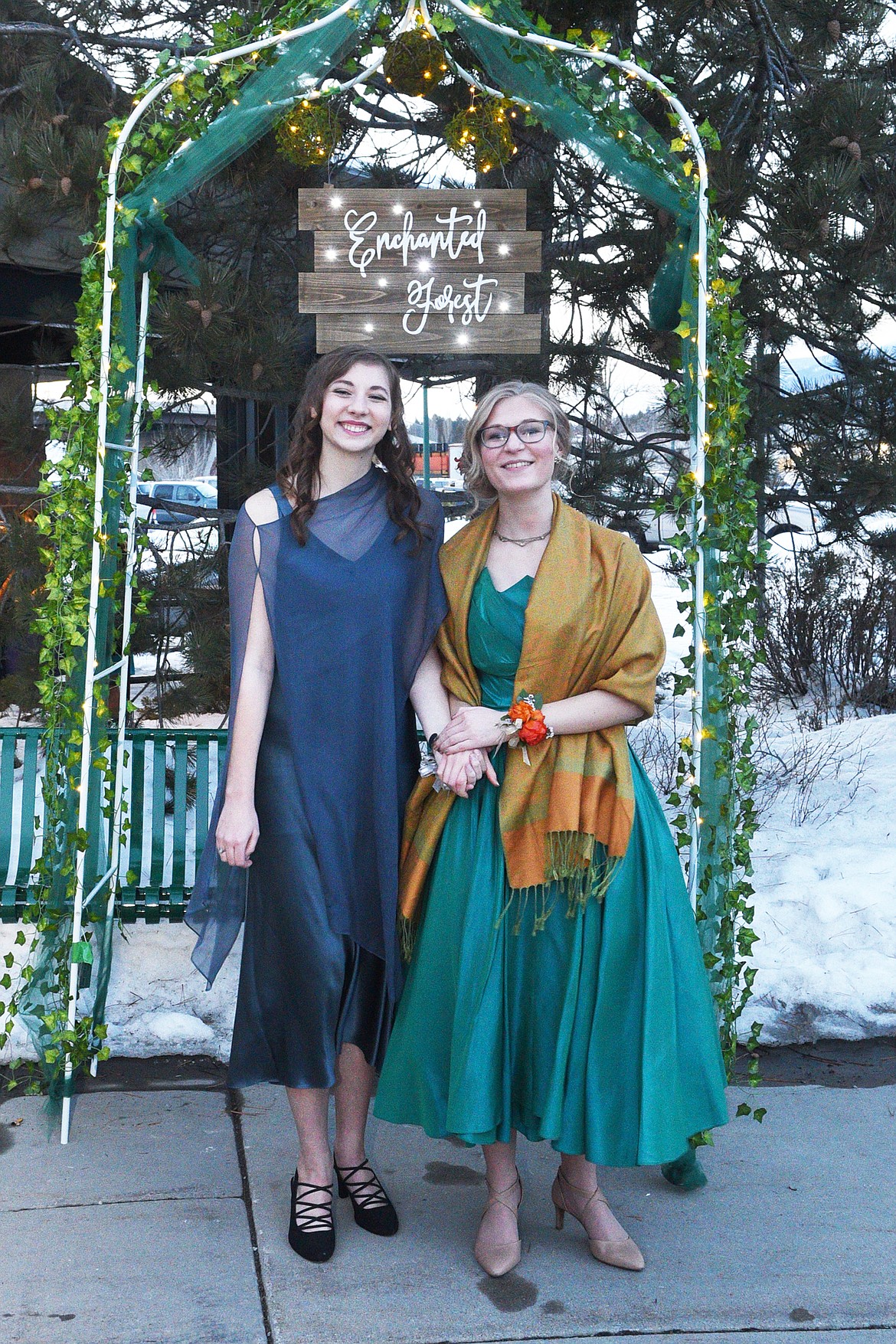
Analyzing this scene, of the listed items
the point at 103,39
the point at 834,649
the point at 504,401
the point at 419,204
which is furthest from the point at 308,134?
the point at 834,649

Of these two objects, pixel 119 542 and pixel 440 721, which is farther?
pixel 119 542

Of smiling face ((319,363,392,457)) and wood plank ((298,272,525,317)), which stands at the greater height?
wood plank ((298,272,525,317))

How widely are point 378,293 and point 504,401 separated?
1.12 m

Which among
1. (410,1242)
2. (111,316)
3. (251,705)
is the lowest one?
(410,1242)

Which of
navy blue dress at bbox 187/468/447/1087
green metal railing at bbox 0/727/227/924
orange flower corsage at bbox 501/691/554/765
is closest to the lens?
orange flower corsage at bbox 501/691/554/765

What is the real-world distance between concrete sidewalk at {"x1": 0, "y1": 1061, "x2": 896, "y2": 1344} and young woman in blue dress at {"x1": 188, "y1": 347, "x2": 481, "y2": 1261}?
0.17 meters

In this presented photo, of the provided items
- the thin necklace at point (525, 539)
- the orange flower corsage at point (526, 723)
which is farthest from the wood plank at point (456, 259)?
the orange flower corsage at point (526, 723)

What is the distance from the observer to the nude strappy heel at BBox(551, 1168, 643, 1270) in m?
2.56

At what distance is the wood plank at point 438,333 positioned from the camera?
3.54m

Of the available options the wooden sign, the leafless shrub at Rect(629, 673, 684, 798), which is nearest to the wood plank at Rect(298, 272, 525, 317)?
the wooden sign

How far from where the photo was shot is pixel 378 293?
3.50m

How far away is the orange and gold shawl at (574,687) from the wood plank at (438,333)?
114 cm

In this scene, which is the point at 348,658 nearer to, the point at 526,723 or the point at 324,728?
the point at 324,728

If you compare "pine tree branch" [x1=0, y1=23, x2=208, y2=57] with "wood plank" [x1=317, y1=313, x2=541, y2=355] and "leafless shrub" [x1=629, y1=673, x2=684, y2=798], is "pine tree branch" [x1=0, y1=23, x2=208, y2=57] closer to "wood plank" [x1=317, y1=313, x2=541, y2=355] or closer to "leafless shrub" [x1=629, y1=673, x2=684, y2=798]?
"wood plank" [x1=317, y1=313, x2=541, y2=355]
